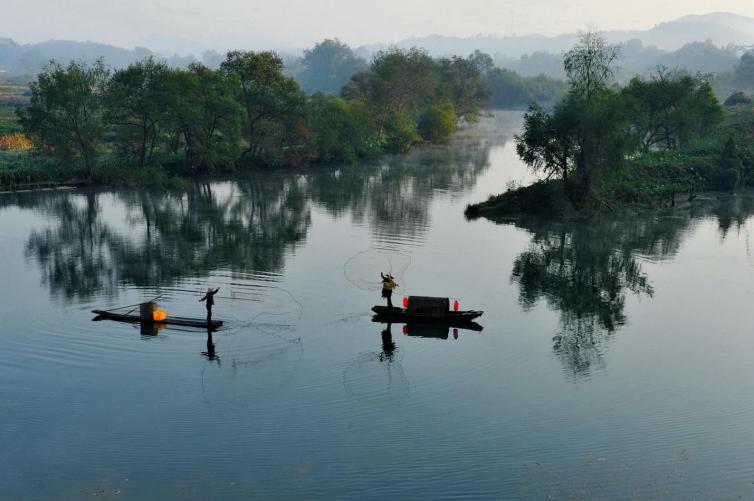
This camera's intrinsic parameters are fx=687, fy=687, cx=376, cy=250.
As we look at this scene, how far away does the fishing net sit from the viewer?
116 feet

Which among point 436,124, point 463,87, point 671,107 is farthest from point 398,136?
point 463,87

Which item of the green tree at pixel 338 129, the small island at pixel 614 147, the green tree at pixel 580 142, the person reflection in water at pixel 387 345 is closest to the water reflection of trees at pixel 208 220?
the green tree at pixel 338 129

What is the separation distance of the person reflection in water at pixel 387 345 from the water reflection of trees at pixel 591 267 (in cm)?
669

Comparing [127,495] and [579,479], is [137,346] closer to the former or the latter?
[127,495]

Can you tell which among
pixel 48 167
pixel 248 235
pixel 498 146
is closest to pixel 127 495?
pixel 248 235

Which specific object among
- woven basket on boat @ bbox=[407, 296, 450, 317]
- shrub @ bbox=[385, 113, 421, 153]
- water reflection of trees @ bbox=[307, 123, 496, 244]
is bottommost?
woven basket on boat @ bbox=[407, 296, 450, 317]

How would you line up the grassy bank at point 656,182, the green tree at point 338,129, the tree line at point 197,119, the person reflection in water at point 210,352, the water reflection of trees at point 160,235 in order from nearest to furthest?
the person reflection in water at point 210,352 < the water reflection of trees at point 160,235 < the grassy bank at point 656,182 < the tree line at point 197,119 < the green tree at point 338,129

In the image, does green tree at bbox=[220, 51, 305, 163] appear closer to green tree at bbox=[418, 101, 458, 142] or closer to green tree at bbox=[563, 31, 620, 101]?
green tree at bbox=[563, 31, 620, 101]

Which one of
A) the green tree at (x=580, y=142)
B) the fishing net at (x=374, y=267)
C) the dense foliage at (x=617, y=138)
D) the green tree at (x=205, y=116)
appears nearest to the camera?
the fishing net at (x=374, y=267)

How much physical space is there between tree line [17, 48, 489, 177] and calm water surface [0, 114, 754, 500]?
23934mm

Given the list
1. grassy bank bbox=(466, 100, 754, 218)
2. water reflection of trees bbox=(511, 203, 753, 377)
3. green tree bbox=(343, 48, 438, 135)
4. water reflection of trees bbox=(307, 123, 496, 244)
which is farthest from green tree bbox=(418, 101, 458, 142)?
water reflection of trees bbox=(511, 203, 753, 377)

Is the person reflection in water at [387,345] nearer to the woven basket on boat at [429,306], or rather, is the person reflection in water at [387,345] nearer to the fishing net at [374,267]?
the woven basket on boat at [429,306]

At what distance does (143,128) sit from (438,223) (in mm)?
38730

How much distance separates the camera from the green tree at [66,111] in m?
69.5
